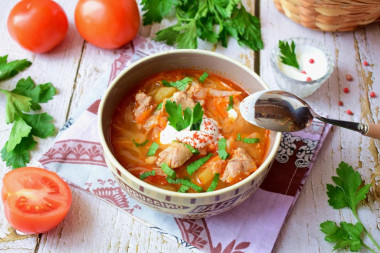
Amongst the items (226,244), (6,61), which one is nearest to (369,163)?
(226,244)

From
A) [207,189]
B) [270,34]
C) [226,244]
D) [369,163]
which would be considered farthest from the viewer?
[270,34]

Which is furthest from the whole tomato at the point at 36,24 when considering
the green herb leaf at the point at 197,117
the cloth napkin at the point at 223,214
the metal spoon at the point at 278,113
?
the metal spoon at the point at 278,113

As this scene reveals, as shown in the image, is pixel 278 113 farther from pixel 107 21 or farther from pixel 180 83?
pixel 107 21

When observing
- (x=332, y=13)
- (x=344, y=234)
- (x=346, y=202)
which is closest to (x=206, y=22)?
(x=332, y=13)

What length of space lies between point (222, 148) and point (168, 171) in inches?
13.0

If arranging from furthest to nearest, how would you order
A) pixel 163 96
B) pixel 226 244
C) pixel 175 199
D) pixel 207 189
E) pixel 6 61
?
pixel 6 61 → pixel 163 96 → pixel 226 244 → pixel 207 189 → pixel 175 199

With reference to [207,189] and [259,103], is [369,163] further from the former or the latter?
[207,189]

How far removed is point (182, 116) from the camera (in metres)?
2.64

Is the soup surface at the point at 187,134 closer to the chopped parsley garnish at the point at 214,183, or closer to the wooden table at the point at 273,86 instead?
the chopped parsley garnish at the point at 214,183

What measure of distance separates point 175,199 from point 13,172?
1055 millimetres

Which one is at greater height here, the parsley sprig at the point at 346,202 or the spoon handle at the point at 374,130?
the spoon handle at the point at 374,130

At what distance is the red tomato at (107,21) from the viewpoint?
3383 mm

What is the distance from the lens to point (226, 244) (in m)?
2.68

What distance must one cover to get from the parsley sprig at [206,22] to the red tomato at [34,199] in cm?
139
